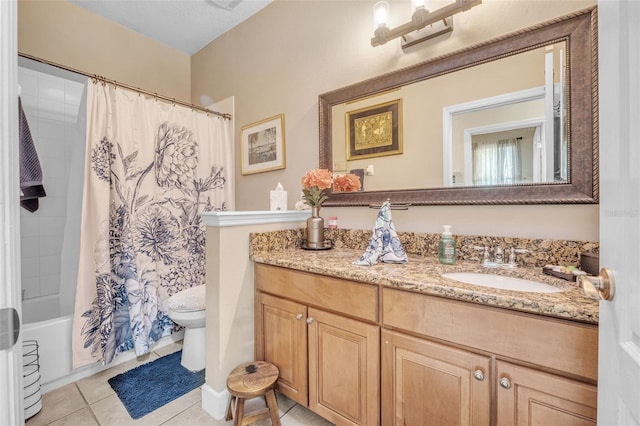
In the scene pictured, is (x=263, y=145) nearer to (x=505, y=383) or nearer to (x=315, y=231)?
(x=315, y=231)

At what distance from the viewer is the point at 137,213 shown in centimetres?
192

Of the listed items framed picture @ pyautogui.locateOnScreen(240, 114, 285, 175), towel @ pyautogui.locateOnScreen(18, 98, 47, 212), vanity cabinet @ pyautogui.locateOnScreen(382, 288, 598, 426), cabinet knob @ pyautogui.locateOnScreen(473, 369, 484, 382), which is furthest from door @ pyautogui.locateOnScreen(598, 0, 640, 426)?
towel @ pyautogui.locateOnScreen(18, 98, 47, 212)

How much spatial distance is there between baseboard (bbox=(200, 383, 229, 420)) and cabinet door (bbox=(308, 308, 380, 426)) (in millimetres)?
500

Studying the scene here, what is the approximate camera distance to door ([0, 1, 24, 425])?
48 cm

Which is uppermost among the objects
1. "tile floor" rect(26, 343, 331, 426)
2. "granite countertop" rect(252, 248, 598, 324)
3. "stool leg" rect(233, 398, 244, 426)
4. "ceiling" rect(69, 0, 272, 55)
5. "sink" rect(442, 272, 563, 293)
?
"ceiling" rect(69, 0, 272, 55)

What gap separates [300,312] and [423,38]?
1.59 metres

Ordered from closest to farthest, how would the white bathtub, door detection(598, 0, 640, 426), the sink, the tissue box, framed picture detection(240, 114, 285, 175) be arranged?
door detection(598, 0, 640, 426)
the sink
the white bathtub
the tissue box
framed picture detection(240, 114, 285, 175)

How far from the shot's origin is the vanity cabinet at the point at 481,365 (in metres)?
0.74

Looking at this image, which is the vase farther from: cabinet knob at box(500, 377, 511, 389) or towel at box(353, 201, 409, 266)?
cabinet knob at box(500, 377, 511, 389)

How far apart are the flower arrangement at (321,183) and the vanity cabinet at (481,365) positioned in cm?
76

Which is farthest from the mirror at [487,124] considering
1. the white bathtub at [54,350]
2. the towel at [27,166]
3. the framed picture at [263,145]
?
the white bathtub at [54,350]

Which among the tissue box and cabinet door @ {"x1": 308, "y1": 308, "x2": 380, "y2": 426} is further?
the tissue box

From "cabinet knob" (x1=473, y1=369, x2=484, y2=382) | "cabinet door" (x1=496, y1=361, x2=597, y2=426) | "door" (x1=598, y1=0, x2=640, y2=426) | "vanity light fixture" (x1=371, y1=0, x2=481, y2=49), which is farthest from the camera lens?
"vanity light fixture" (x1=371, y1=0, x2=481, y2=49)

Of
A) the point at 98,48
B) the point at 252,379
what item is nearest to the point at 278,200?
the point at 252,379
